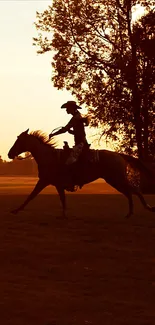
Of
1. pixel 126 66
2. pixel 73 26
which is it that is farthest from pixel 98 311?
pixel 73 26

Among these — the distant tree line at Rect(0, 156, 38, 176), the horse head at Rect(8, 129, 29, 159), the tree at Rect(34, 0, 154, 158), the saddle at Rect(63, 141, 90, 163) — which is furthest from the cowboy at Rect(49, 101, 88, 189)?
the distant tree line at Rect(0, 156, 38, 176)

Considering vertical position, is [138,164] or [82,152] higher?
[82,152]

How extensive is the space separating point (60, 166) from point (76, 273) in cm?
847

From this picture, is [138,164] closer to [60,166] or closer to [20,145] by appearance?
[60,166]

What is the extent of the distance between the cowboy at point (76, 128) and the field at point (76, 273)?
1.74 meters

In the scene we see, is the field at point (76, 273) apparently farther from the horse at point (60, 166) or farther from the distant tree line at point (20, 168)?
the distant tree line at point (20, 168)

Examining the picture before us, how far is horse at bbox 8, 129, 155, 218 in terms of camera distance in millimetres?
17391

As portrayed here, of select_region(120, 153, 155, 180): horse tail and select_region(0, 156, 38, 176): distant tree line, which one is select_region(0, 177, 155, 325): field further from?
select_region(0, 156, 38, 176): distant tree line

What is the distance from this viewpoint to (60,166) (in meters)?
17.4

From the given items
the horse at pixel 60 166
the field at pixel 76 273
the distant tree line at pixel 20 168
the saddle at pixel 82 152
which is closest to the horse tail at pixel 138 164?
the horse at pixel 60 166

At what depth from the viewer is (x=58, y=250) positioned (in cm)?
1120

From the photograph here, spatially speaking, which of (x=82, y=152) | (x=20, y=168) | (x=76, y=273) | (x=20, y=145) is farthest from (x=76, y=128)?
(x=20, y=168)

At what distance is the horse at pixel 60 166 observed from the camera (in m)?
17.4

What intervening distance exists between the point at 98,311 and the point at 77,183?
35.4 ft
